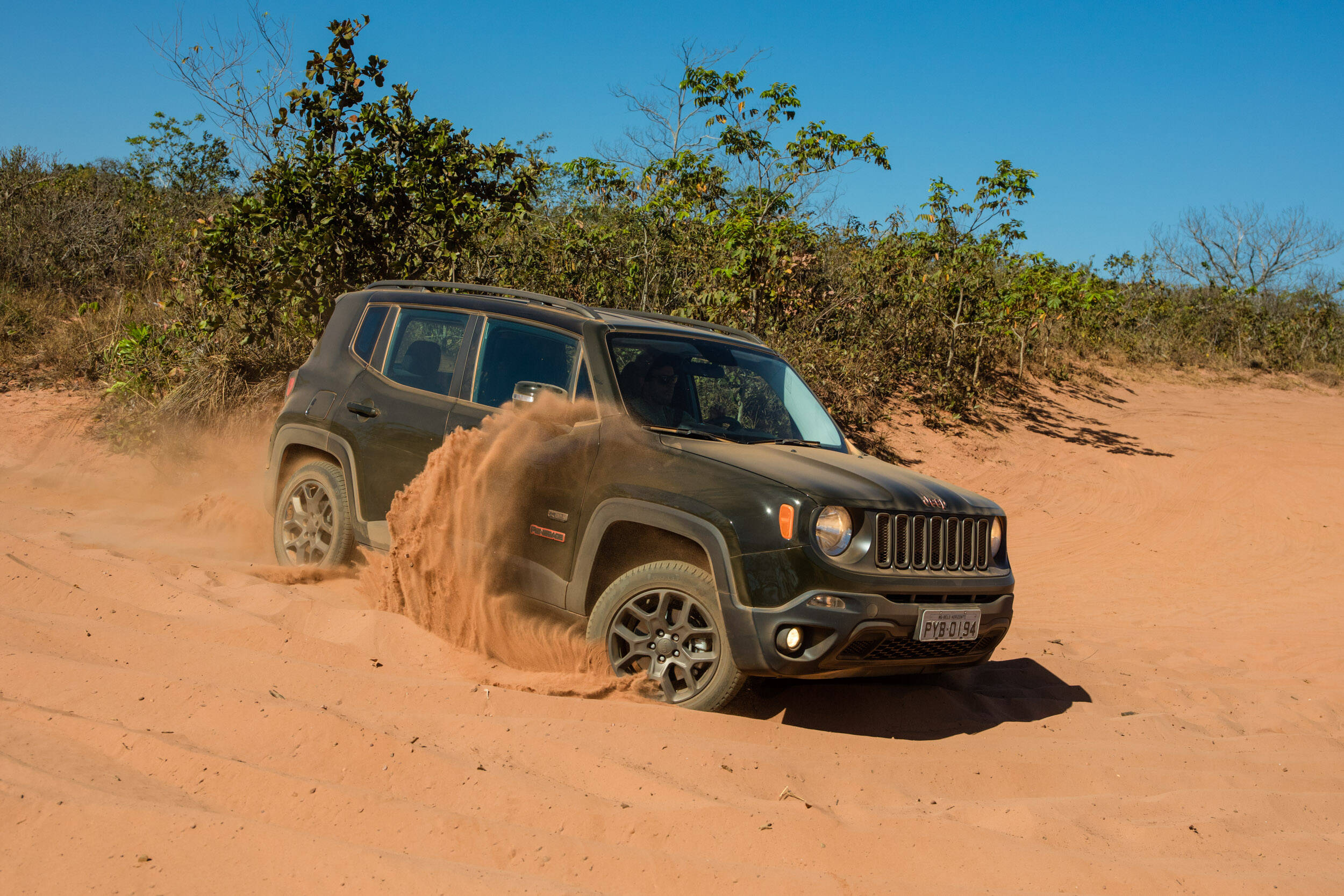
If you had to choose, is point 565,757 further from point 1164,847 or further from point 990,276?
point 990,276

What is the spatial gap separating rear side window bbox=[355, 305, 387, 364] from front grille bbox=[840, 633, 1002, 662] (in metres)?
3.53

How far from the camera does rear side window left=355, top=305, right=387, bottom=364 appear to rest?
6.02m

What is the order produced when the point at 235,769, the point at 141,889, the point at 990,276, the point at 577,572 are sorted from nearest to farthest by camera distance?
the point at 141,889 < the point at 235,769 < the point at 577,572 < the point at 990,276

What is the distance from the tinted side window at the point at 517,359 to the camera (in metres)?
4.96

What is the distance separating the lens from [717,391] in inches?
199

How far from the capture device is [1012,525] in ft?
38.7

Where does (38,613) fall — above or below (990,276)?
below

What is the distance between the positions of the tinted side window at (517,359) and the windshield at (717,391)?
0.90 ft

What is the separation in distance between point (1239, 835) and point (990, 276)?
43.9 feet

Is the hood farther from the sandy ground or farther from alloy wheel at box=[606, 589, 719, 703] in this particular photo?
the sandy ground

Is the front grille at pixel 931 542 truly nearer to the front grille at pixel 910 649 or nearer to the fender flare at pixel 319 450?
the front grille at pixel 910 649

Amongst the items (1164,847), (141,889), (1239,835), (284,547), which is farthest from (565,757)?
(284,547)

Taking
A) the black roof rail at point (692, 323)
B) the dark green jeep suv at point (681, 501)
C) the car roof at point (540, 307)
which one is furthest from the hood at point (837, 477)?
the black roof rail at point (692, 323)

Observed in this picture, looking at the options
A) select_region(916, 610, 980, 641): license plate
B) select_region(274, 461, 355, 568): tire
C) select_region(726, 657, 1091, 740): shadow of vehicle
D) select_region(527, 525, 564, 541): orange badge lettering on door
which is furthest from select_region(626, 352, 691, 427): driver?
select_region(274, 461, 355, 568): tire
